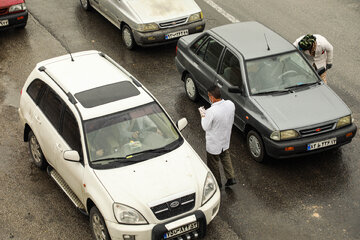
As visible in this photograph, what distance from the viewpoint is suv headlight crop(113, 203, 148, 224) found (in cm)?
671

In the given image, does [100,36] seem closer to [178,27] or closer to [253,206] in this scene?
[178,27]

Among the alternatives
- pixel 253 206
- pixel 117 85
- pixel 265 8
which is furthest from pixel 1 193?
pixel 265 8

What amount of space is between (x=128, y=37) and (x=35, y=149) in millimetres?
4840

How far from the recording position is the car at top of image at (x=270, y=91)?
862cm

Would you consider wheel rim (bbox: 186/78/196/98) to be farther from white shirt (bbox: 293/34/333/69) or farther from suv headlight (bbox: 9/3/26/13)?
suv headlight (bbox: 9/3/26/13)

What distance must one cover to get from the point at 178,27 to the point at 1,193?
5.84 metres

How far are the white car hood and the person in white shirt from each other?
3.32 meters

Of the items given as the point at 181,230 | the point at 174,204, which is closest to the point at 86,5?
the point at 174,204

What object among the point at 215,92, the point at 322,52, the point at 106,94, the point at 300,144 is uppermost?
the point at 215,92

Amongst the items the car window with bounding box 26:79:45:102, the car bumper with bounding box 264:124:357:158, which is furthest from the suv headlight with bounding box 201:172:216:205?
the car window with bounding box 26:79:45:102

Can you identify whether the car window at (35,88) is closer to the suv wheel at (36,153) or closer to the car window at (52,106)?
the car window at (52,106)

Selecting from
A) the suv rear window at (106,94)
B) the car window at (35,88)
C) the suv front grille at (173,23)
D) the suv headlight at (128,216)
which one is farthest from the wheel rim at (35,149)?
the suv front grille at (173,23)

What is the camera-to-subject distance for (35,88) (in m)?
8.58

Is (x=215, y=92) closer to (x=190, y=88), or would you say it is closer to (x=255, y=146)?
(x=255, y=146)
